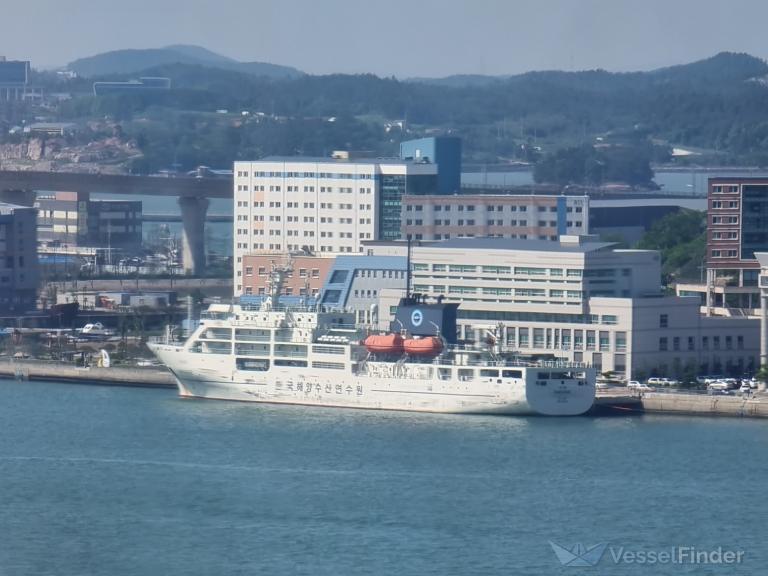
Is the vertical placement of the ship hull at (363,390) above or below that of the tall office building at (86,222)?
below

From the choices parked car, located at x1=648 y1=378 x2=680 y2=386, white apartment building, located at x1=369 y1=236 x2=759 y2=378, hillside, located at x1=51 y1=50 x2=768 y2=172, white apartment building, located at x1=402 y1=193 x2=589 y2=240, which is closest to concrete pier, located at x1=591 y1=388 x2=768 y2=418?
parked car, located at x1=648 y1=378 x2=680 y2=386

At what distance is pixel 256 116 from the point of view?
6269 cm

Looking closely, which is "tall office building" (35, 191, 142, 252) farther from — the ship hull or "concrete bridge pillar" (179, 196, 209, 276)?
the ship hull

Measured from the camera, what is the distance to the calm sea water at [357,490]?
12430 mm

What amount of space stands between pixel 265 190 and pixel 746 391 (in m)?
9.46

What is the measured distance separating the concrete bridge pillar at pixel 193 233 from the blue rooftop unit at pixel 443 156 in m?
3.66

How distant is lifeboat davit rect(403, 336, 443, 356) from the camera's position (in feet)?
60.2

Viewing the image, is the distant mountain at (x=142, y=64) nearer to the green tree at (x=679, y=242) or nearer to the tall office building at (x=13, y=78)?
the tall office building at (x=13, y=78)

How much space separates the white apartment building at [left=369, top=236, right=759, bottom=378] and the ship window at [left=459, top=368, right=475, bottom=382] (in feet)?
4.29

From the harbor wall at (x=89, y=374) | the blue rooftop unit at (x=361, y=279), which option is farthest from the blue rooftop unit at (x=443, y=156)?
the harbor wall at (x=89, y=374)

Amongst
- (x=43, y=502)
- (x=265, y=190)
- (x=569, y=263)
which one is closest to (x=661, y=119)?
(x=265, y=190)

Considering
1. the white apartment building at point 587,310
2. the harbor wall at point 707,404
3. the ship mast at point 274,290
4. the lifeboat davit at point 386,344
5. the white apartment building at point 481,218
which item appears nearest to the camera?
the harbor wall at point 707,404

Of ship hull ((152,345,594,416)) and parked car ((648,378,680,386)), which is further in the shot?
parked car ((648,378,680,386))

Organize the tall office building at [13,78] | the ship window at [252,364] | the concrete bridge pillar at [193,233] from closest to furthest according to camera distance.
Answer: the ship window at [252,364], the concrete bridge pillar at [193,233], the tall office building at [13,78]
